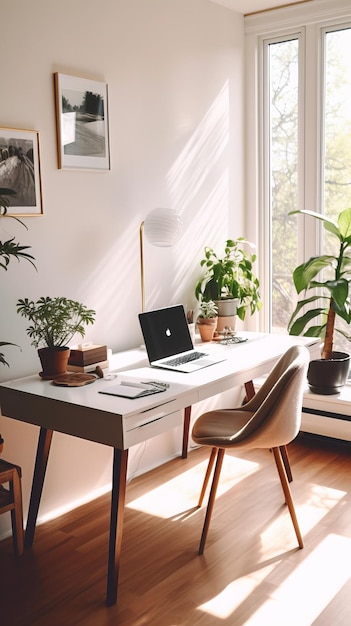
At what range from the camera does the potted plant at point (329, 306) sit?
344 centimetres

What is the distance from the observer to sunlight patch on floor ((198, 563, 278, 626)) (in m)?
2.31

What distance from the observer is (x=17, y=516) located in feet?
8.64

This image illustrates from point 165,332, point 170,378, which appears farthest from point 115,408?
point 165,332

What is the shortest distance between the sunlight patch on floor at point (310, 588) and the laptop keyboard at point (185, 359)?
38.2 inches

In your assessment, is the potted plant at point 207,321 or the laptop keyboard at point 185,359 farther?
the potted plant at point 207,321

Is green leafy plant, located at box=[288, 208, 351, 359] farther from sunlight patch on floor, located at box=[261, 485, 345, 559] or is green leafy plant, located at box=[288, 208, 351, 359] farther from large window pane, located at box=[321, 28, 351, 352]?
sunlight patch on floor, located at box=[261, 485, 345, 559]

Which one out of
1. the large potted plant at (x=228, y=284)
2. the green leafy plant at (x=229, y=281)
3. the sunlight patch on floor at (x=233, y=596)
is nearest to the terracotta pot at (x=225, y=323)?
the large potted plant at (x=228, y=284)

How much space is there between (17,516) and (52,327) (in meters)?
0.76

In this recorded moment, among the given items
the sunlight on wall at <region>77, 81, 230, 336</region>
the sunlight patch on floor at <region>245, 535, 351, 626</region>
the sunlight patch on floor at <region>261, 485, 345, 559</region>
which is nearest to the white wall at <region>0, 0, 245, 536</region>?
the sunlight on wall at <region>77, 81, 230, 336</region>

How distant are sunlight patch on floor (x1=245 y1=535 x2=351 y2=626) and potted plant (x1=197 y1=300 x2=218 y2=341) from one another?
3.89 feet

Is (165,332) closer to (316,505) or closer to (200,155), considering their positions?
(316,505)

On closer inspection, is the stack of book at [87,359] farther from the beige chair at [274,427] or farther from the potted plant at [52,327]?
the beige chair at [274,427]

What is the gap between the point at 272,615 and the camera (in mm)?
2283

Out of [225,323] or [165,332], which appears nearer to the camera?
[165,332]
